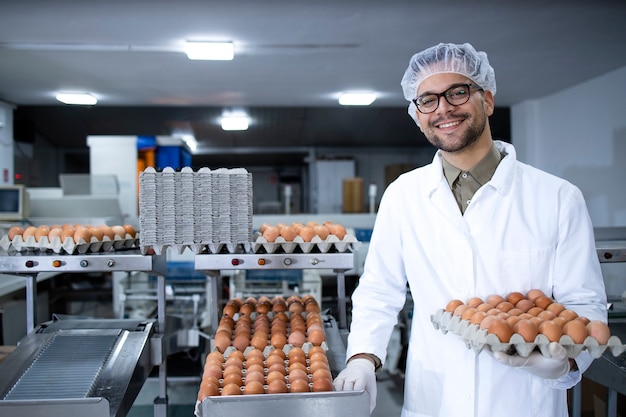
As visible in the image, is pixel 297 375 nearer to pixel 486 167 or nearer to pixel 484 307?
pixel 484 307

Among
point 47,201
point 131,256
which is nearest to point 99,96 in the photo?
point 47,201

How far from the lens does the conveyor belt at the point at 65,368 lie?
1.54m

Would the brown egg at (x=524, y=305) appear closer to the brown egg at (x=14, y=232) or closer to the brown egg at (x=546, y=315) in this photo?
the brown egg at (x=546, y=315)

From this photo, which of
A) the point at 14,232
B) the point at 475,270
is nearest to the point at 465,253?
the point at 475,270

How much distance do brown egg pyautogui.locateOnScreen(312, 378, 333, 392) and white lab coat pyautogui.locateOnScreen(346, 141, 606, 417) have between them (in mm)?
181

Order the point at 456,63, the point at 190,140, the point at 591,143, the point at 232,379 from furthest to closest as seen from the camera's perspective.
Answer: the point at 190,140, the point at 591,143, the point at 456,63, the point at 232,379

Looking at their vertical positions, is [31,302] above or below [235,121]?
below

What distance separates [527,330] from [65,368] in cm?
151

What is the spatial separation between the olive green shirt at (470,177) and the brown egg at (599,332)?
Result: 0.47m

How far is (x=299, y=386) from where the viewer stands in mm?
1271

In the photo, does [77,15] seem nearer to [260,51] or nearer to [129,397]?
[260,51]

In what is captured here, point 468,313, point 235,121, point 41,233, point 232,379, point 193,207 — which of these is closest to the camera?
point 468,313

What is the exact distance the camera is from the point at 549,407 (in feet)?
4.36

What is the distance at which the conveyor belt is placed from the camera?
A: 60.6 inches
